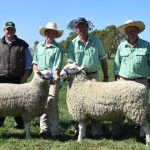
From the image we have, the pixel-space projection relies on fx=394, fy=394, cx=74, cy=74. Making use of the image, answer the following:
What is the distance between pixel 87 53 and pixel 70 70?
602mm

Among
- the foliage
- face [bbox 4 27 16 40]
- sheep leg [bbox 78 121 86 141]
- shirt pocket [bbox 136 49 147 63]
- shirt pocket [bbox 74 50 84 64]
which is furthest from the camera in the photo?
the foliage

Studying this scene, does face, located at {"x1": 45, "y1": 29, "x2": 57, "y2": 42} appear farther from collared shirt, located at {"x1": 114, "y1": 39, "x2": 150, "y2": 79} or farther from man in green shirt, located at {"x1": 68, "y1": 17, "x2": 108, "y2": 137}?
collared shirt, located at {"x1": 114, "y1": 39, "x2": 150, "y2": 79}

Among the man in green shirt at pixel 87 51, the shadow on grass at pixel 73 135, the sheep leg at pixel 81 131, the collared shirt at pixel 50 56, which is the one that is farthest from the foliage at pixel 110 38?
the sheep leg at pixel 81 131

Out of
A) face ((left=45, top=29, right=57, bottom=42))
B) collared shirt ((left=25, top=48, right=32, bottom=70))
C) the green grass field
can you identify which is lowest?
the green grass field

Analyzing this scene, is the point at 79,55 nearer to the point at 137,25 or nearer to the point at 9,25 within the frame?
the point at 137,25

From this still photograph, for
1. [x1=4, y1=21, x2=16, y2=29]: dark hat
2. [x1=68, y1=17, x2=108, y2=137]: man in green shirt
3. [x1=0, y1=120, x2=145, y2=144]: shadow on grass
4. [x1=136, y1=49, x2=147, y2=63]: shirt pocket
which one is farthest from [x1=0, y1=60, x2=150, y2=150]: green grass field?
[x1=4, y1=21, x2=16, y2=29]: dark hat

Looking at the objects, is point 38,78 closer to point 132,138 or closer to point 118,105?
point 118,105

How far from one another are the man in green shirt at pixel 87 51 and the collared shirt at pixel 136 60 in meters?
0.61

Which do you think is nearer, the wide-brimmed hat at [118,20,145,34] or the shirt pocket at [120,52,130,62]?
the wide-brimmed hat at [118,20,145,34]

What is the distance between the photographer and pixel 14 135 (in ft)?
31.9

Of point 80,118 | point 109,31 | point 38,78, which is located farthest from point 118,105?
point 109,31

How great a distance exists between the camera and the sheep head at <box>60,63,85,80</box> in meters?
9.22

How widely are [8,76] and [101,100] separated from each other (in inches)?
102

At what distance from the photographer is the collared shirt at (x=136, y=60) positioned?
9.14 metres
